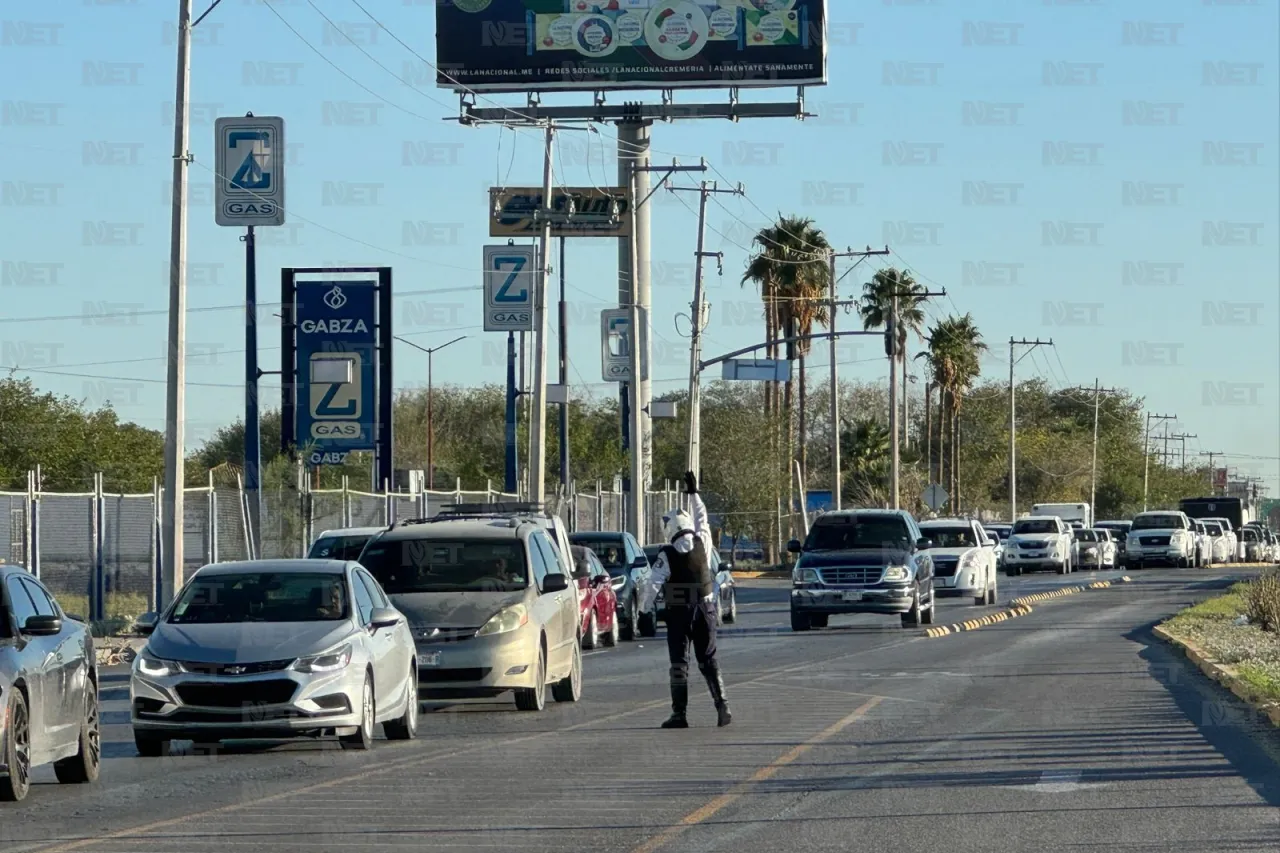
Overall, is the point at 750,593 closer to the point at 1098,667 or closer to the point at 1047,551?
the point at 1047,551

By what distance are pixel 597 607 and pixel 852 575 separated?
18.4ft

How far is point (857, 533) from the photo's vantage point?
34.1 metres

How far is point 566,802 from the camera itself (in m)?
12.2

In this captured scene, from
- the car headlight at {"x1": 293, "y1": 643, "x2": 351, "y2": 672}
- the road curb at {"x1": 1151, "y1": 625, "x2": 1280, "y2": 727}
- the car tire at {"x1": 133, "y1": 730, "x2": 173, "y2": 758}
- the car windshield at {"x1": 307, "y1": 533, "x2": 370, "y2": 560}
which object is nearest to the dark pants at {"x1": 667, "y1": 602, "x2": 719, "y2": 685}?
the car headlight at {"x1": 293, "y1": 643, "x2": 351, "y2": 672}

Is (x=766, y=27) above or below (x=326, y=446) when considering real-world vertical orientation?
above

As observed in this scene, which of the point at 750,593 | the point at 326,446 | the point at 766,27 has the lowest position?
the point at 750,593

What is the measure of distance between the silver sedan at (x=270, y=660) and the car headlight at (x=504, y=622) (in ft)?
6.08

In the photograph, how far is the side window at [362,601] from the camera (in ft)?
51.8

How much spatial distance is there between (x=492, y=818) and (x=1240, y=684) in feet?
35.3

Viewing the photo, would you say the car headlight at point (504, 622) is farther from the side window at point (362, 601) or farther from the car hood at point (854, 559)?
the car hood at point (854, 559)

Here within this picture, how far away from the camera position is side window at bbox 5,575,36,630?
12.7 metres

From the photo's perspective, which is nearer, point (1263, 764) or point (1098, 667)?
point (1263, 764)

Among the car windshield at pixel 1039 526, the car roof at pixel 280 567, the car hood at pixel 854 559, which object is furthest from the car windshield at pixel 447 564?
the car windshield at pixel 1039 526

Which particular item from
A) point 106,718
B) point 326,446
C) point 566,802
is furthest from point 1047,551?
point 566,802
